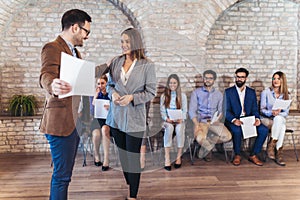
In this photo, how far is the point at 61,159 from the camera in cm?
182

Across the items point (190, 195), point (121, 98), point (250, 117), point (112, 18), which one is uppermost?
point (112, 18)

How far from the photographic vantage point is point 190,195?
266cm

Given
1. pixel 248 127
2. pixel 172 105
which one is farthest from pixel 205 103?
pixel 248 127

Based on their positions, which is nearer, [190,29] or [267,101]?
[190,29]

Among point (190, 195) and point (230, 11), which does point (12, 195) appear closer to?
point (190, 195)

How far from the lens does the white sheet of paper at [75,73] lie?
5.20ft

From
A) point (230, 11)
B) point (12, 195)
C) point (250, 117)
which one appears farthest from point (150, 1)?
point (12, 195)

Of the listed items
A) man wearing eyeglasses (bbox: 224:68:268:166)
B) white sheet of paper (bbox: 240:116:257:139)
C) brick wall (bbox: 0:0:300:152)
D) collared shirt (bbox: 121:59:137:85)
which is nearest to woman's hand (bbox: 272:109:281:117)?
man wearing eyeglasses (bbox: 224:68:268:166)

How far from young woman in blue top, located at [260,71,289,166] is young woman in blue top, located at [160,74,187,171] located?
153cm

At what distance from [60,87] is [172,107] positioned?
1.57m

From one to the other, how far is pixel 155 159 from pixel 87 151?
1.77 meters

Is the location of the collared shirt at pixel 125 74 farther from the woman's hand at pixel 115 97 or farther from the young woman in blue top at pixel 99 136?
the young woman in blue top at pixel 99 136

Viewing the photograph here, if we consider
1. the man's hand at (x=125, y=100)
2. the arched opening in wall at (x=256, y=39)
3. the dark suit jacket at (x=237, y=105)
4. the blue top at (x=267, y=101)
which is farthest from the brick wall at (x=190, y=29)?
the man's hand at (x=125, y=100)

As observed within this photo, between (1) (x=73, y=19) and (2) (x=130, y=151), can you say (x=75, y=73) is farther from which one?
(2) (x=130, y=151)
